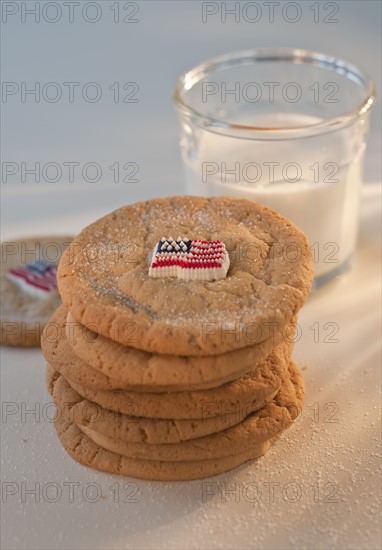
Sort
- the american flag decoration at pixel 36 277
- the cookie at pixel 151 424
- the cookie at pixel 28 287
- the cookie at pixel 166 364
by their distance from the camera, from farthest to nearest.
Answer: the american flag decoration at pixel 36 277
the cookie at pixel 28 287
the cookie at pixel 151 424
the cookie at pixel 166 364

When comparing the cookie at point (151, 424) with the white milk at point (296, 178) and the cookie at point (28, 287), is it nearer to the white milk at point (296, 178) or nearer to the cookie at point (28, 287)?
the cookie at point (28, 287)

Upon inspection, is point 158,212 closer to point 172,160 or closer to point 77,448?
point 77,448

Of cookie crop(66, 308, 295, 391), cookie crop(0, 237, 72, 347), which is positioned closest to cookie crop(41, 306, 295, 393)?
cookie crop(66, 308, 295, 391)

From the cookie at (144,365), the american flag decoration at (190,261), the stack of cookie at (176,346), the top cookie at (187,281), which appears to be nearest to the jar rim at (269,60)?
the top cookie at (187,281)

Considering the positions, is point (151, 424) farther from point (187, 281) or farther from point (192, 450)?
point (187, 281)

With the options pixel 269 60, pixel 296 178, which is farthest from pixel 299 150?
pixel 269 60

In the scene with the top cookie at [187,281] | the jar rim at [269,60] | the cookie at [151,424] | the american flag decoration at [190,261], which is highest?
the jar rim at [269,60]

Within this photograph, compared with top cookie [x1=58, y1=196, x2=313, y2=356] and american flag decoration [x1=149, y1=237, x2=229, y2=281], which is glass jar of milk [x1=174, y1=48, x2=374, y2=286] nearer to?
top cookie [x1=58, y1=196, x2=313, y2=356]
